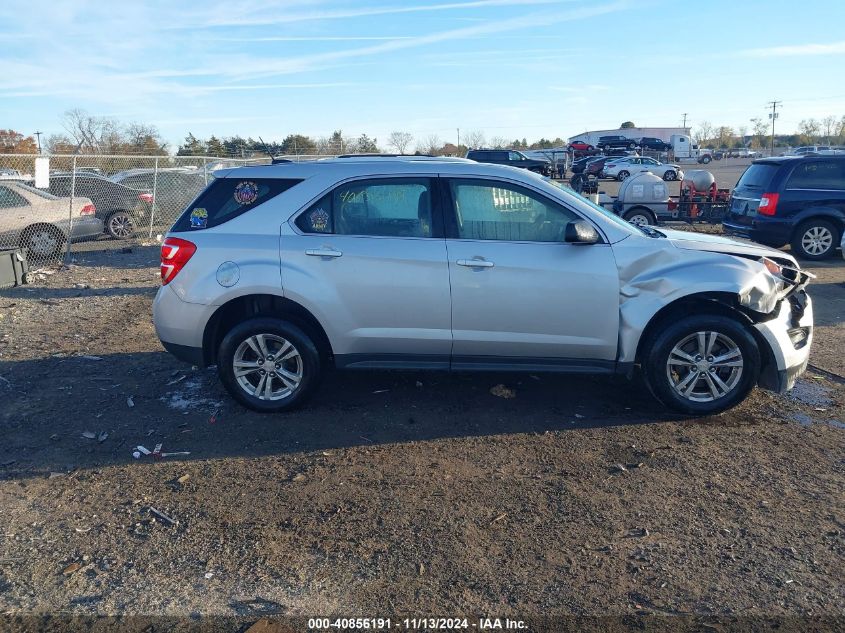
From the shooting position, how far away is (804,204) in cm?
1228

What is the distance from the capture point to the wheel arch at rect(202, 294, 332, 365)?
537 cm

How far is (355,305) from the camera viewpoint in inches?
205

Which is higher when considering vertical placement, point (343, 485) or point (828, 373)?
point (828, 373)

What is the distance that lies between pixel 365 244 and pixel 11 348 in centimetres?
445

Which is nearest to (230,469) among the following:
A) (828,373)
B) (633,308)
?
(633,308)

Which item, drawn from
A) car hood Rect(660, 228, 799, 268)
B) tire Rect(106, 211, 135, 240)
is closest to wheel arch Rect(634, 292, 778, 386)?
car hood Rect(660, 228, 799, 268)

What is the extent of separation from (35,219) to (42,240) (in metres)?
0.39

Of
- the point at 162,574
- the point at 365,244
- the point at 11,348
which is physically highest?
the point at 365,244

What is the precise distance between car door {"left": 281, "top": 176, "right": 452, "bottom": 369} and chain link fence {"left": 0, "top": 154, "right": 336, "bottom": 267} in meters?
5.82

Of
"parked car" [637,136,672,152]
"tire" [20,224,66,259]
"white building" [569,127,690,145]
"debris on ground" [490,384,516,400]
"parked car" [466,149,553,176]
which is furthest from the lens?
"white building" [569,127,690,145]

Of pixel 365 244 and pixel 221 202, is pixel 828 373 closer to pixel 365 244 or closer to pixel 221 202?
pixel 365 244

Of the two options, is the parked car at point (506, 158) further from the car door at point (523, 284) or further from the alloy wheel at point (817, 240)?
the car door at point (523, 284)

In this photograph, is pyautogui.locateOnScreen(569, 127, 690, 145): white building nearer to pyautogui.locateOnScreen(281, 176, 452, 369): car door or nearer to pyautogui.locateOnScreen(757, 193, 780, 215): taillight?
pyautogui.locateOnScreen(757, 193, 780, 215): taillight

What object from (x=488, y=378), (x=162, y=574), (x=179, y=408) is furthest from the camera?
(x=488, y=378)
